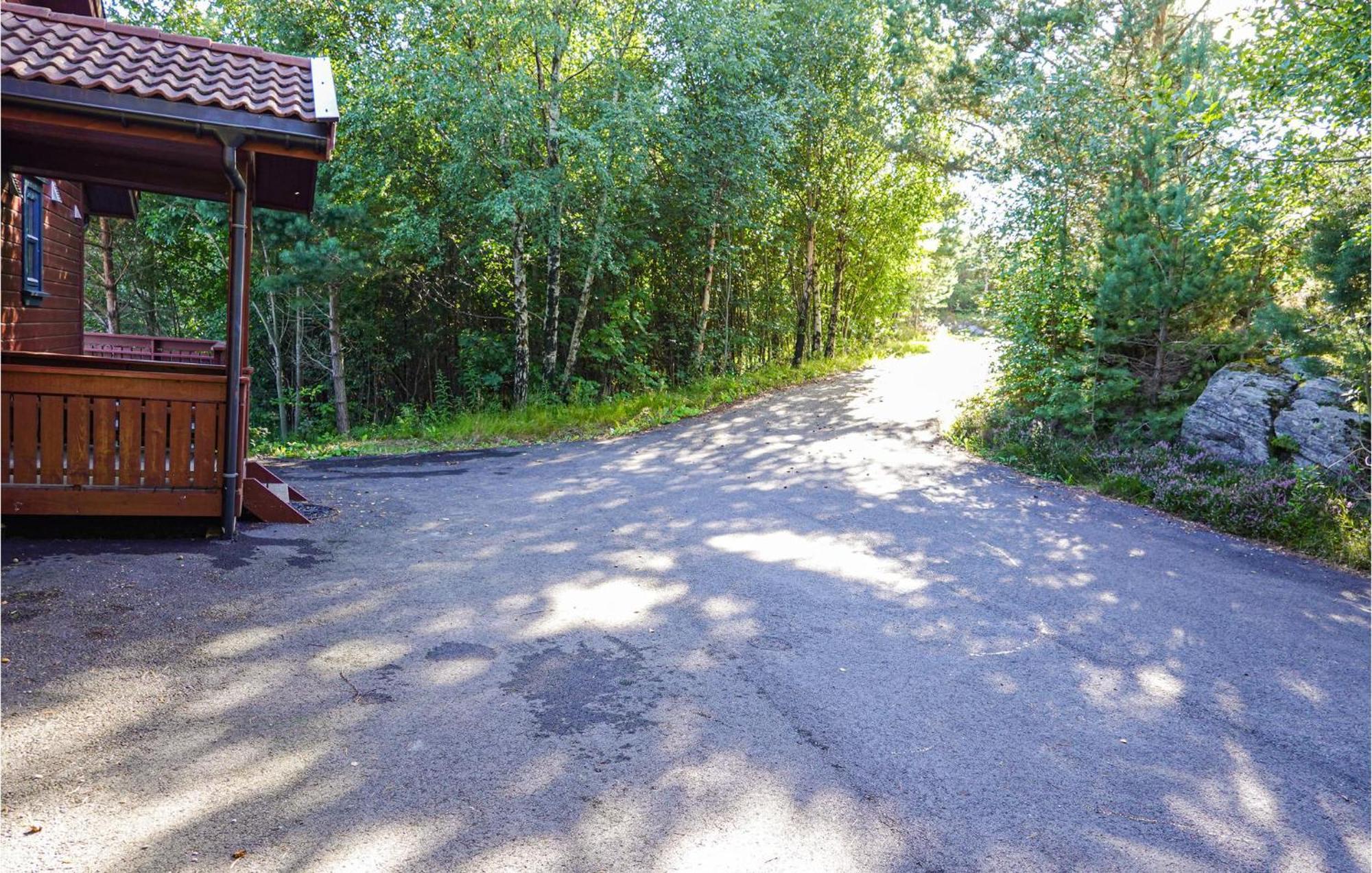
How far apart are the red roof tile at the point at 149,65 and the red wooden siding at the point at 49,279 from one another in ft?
9.09

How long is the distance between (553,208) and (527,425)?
145 inches

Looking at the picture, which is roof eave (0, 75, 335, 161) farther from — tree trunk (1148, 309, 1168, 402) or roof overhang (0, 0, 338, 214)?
tree trunk (1148, 309, 1168, 402)

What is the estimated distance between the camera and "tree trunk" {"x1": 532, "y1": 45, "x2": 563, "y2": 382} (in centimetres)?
1322

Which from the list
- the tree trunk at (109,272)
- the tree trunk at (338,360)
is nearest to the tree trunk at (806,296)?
the tree trunk at (338,360)

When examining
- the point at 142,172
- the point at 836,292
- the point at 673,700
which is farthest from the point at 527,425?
the point at 836,292

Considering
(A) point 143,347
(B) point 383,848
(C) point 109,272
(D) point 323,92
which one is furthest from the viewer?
(C) point 109,272

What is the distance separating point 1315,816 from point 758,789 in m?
2.38

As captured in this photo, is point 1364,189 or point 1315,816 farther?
point 1364,189

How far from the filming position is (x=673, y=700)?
4148mm

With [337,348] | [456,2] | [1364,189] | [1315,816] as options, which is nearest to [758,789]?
[1315,816]

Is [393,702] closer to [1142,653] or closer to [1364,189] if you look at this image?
[1142,653]

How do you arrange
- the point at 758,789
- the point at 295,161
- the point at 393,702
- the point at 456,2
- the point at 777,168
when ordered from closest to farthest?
the point at 758,789, the point at 393,702, the point at 295,161, the point at 456,2, the point at 777,168

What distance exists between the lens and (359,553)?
6359mm

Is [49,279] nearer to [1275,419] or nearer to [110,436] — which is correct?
[110,436]
